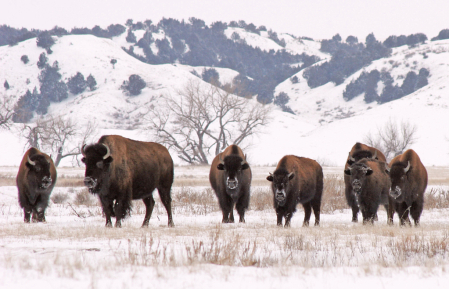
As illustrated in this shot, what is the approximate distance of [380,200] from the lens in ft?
37.1

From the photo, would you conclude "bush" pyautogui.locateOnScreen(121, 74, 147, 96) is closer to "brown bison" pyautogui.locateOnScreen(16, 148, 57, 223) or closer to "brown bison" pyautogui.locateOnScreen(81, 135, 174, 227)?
"brown bison" pyautogui.locateOnScreen(16, 148, 57, 223)

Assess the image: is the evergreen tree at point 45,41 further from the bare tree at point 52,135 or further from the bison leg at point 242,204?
the bison leg at point 242,204

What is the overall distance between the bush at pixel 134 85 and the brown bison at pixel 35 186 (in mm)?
112863

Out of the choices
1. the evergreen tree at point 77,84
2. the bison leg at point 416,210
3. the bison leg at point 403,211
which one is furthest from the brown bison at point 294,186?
the evergreen tree at point 77,84

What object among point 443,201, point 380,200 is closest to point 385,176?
point 380,200

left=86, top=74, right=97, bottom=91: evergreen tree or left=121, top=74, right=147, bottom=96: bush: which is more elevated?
left=86, top=74, right=97, bottom=91: evergreen tree

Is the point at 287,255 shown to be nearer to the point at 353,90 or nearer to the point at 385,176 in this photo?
the point at 385,176

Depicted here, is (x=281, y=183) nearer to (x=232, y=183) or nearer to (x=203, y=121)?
(x=232, y=183)

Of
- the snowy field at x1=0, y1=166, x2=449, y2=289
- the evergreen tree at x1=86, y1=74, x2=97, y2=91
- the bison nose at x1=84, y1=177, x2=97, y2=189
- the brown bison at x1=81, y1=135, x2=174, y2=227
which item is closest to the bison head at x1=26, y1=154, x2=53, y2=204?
the brown bison at x1=81, y1=135, x2=174, y2=227

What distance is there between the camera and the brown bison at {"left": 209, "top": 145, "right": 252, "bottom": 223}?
10969 mm

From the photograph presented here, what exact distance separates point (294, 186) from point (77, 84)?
13393cm

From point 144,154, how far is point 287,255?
534cm

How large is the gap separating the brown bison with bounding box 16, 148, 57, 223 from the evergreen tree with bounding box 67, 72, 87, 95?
423ft

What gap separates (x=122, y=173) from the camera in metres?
9.55
